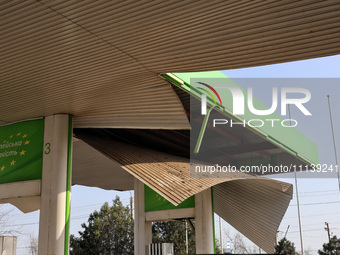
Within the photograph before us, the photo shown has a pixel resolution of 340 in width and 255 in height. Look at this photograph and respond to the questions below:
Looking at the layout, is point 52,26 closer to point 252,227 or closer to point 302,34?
point 302,34

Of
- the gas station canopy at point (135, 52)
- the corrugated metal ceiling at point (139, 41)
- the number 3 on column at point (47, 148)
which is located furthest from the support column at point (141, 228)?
the corrugated metal ceiling at point (139, 41)

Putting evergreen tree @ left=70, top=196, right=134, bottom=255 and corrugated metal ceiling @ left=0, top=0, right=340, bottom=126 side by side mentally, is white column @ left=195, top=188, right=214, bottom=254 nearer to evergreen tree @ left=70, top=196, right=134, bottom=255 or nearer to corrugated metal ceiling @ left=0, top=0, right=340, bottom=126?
corrugated metal ceiling @ left=0, top=0, right=340, bottom=126

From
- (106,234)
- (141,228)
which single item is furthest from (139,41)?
(106,234)

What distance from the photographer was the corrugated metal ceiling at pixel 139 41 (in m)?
6.56

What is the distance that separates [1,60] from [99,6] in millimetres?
2899

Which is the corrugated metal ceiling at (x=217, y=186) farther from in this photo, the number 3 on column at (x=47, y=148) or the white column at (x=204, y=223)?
the number 3 on column at (x=47, y=148)

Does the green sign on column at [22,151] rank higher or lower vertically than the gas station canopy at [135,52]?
lower

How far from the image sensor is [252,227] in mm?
20031

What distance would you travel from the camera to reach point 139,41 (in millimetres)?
7586

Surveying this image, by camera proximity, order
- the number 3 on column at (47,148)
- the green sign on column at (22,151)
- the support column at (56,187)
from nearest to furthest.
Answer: the support column at (56,187) < the number 3 on column at (47,148) < the green sign on column at (22,151)

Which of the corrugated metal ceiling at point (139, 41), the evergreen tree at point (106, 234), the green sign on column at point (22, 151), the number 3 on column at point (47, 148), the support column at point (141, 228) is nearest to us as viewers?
the corrugated metal ceiling at point (139, 41)

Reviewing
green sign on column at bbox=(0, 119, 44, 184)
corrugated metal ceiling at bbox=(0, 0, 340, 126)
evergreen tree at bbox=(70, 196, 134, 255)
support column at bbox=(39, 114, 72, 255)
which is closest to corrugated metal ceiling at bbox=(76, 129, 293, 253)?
support column at bbox=(39, 114, 72, 255)

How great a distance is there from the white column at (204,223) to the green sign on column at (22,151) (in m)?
6.69

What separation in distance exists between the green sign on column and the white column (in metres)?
6.69
